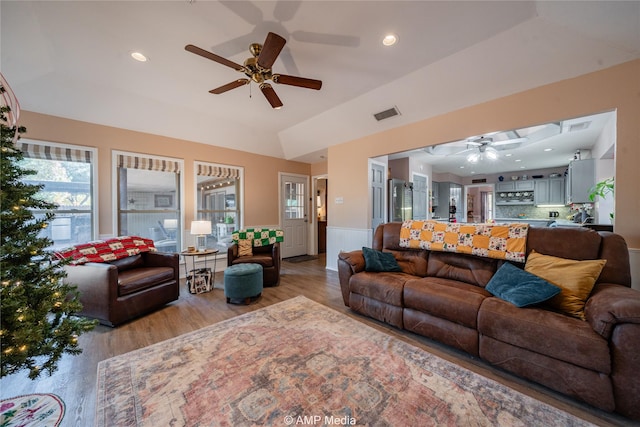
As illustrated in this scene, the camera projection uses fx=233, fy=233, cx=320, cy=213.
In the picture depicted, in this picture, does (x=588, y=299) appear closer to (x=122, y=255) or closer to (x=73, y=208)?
(x=122, y=255)

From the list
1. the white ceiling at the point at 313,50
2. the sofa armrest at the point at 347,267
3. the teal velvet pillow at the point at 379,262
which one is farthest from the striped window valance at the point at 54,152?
the teal velvet pillow at the point at 379,262

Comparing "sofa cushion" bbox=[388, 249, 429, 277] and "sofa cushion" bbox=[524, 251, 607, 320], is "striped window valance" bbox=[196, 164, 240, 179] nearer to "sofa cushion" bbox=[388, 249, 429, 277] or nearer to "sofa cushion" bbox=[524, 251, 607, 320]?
"sofa cushion" bbox=[388, 249, 429, 277]

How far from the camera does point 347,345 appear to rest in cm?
213

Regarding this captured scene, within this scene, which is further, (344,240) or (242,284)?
(344,240)

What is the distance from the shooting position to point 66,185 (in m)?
3.37

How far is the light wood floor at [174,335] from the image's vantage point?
1.52 m

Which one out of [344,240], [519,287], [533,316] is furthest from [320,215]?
[533,316]

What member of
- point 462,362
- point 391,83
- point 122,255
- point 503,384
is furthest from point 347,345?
point 391,83

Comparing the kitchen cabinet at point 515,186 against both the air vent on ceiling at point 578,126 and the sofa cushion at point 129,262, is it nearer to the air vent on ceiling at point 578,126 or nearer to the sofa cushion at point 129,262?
the air vent on ceiling at point 578,126

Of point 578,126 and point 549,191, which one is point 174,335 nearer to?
point 578,126

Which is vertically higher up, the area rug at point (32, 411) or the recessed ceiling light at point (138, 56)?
the recessed ceiling light at point (138, 56)

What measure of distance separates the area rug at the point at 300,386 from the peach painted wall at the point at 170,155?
9.33 feet

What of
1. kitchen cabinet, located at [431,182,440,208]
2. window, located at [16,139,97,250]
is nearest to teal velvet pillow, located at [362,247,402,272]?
window, located at [16,139,97,250]

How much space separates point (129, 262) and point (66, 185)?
1571 millimetres
